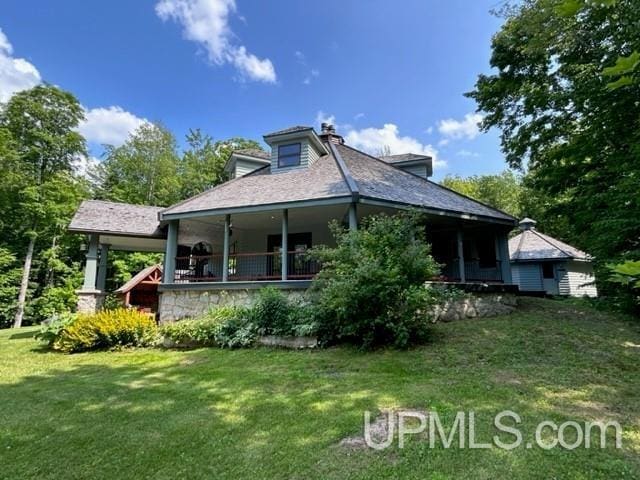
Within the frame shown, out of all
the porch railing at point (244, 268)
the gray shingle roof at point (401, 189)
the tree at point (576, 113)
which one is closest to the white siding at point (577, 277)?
the tree at point (576, 113)

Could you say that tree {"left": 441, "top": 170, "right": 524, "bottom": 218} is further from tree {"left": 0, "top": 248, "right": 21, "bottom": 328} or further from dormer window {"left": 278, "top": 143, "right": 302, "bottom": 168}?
tree {"left": 0, "top": 248, "right": 21, "bottom": 328}

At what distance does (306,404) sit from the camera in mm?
4797

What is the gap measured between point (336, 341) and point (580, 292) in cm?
1914

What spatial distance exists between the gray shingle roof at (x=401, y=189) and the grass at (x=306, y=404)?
14.5 feet

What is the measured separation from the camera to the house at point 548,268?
787 inches

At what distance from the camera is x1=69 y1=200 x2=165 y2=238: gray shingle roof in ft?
41.3

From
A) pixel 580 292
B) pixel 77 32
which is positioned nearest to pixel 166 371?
pixel 77 32

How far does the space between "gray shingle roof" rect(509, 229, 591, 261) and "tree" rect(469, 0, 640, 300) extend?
743 centimetres

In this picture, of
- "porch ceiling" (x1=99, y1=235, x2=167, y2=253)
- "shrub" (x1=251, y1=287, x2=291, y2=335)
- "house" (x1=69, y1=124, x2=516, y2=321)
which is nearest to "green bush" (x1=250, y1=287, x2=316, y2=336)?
"shrub" (x1=251, y1=287, x2=291, y2=335)

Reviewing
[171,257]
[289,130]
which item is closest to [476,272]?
[289,130]

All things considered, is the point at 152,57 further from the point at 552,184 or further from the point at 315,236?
the point at 552,184

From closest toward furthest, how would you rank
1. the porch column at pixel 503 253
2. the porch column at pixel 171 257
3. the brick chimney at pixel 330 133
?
the porch column at pixel 171 257 → the porch column at pixel 503 253 → the brick chimney at pixel 330 133

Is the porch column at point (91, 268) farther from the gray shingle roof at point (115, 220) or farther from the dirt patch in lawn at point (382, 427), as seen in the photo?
the dirt patch in lawn at point (382, 427)

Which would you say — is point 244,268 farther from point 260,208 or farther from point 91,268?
point 91,268
